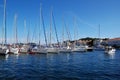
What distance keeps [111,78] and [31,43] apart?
67.1 metres

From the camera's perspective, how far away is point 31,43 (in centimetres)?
8831

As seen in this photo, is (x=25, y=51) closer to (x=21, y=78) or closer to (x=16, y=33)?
(x=16, y=33)

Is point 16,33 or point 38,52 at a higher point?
point 16,33

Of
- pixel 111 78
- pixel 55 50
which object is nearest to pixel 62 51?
pixel 55 50

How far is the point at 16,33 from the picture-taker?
2975 inches

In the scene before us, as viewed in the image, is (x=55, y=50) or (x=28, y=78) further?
(x=55, y=50)

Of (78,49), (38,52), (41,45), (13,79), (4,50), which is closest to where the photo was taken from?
(13,79)

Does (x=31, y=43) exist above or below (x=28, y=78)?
above

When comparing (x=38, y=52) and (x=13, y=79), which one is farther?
(x=38, y=52)

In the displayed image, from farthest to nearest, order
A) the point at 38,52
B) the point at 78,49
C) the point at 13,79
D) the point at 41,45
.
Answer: the point at 78,49 < the point at 41,45 < the point at 38,52 < the point at 13,79

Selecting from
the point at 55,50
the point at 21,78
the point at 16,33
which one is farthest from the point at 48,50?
the point at 21,78

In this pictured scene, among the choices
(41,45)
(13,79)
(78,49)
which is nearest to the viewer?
(13,79)

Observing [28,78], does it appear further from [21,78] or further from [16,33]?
[16,33]

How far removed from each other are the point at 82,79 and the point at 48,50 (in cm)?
4672
